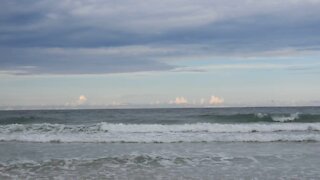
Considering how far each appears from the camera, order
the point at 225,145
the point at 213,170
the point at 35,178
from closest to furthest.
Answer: the point at 35,178 < the point at 213,170 < the point at 225,145

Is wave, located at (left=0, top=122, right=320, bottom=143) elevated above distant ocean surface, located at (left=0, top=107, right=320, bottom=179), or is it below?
above

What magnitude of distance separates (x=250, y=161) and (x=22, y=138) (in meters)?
11.4

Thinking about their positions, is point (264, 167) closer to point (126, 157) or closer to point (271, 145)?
point (126, 157)

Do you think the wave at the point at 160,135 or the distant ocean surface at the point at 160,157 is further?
the wave at the point at 160,135

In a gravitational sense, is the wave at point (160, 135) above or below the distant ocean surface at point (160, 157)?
above

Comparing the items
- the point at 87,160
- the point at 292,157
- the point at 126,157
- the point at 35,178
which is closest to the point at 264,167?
the point at 292,157

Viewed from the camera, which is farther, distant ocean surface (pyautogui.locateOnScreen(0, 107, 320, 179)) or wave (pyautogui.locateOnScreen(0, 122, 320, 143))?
wave (pyautogui.locateOnScreen(0, 122, 320, 143))

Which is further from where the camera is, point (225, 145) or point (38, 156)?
Result: point (225, 145)

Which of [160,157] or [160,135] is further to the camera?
[160,135]

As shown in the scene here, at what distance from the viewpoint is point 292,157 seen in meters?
13.1

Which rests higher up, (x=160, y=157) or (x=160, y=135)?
(x=160, y=135)

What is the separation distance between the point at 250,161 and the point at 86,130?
43.2ft

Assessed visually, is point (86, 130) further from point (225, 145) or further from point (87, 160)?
point (87, 160)

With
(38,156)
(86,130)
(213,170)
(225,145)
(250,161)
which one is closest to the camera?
(213,170)
